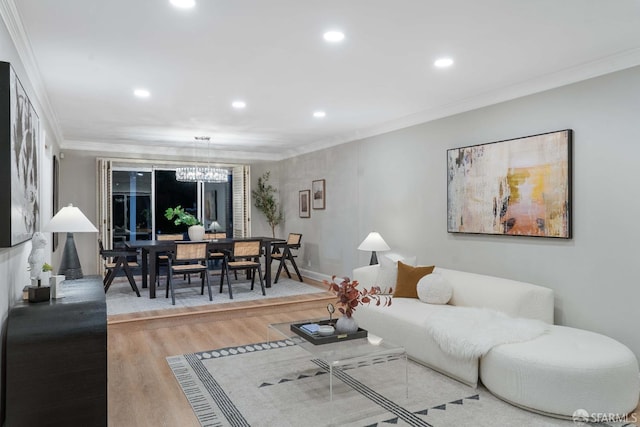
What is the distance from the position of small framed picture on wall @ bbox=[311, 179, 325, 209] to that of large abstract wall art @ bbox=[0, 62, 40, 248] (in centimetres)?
491

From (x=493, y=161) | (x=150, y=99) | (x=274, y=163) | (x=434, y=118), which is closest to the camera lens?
(x=493, y=161)

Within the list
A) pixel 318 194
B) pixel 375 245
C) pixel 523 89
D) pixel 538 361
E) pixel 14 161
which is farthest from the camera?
pixel 318 194

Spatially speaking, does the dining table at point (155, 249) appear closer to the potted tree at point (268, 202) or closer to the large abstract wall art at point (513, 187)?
the potted tree at point (268, 202)

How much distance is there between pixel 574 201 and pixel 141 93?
423 centimetres

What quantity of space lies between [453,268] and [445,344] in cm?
178

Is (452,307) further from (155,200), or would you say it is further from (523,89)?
(155,200)

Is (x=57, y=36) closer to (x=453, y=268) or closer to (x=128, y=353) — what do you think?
(x=128, y=353)

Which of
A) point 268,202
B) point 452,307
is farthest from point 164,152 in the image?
point 452,307

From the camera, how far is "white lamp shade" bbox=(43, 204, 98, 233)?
363 cm

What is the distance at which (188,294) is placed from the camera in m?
6.40

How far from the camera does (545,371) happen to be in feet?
8.91

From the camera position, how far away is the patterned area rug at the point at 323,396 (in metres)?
2.72

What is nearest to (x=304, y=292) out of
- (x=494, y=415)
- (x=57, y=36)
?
(x=494, y=415)

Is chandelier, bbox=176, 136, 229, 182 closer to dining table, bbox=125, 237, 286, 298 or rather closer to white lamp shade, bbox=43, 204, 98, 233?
dining table, bbox=125, 237, 286, 298
